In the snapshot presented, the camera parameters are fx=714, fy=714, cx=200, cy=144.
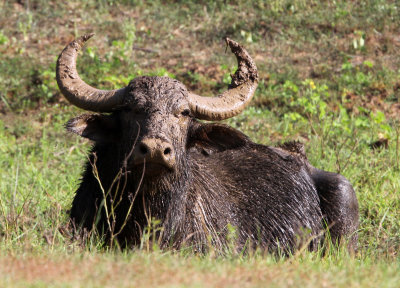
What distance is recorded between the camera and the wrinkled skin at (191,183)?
5344 mm

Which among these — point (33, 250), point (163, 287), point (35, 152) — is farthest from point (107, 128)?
point (35, 152)

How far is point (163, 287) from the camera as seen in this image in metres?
3.25

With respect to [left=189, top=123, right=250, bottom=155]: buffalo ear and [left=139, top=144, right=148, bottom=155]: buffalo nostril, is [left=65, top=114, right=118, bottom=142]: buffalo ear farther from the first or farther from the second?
[left=139, top=144, right=148, bottom=155]: buffalo nostril

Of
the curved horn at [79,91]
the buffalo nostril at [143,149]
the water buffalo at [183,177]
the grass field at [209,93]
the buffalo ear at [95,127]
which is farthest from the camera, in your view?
the curved horn at [79,91]

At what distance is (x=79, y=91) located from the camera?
589 cm

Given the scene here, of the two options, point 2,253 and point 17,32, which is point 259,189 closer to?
point 2,253

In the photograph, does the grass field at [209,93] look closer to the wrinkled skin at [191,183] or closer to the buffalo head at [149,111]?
the wrinkled skin at [191,183]

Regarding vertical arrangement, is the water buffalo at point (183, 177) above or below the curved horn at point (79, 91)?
below

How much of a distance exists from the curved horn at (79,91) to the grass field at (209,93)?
2.84ft

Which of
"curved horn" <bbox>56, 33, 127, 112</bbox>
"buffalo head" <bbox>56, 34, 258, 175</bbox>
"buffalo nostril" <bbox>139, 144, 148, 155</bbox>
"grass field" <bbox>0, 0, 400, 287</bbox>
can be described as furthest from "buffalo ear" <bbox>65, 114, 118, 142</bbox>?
"buffalo nostril" <bbox>139, 144, 148, 155</bbox>

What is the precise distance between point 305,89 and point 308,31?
2.27 metres

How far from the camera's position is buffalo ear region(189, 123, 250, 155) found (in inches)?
229

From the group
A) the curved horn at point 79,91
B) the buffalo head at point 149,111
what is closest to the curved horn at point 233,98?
the buffalo head at point 149,111

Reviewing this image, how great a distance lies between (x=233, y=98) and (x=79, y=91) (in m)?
1.30
